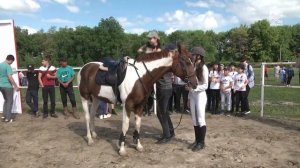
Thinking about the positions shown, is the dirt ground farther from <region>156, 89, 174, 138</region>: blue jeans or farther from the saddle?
the saddle

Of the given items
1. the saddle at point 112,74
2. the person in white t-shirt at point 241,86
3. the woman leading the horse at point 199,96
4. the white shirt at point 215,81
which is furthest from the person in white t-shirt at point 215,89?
the saddle at point 112,74

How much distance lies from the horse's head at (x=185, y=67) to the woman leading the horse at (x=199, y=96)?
212 mm

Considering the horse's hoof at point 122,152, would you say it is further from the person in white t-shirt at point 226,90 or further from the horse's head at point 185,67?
the person in white t-shirt at point 226,90

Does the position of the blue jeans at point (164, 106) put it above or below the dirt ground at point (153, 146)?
above

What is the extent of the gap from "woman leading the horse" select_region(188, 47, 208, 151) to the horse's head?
0.21 metres

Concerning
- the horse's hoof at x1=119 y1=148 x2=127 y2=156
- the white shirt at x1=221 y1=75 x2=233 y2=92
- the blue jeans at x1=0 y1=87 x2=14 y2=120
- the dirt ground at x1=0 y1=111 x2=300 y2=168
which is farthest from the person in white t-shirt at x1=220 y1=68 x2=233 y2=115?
the blue jeans at x1=0 y1=87 x2=14 y2=120

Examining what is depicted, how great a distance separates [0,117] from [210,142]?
21.6 ft

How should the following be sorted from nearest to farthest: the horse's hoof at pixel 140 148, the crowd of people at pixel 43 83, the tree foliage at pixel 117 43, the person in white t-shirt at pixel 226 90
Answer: the horse's hoof at pixel 140 148 → the crowd of people at pixel 43 83 → the person in white t-shirt at pixel 226 90 → the tree foliage at pixel 117 43

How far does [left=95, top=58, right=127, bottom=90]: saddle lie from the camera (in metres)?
5.93

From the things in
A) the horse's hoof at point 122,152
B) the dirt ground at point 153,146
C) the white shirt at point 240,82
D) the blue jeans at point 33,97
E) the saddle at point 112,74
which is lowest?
the dirt ground at point 153,146

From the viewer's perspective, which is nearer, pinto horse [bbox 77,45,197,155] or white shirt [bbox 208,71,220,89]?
pinto horse [bbox 77,45,197,155]

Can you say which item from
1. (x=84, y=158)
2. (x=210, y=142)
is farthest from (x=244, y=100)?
(x=84, y=158)

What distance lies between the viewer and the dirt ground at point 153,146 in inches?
215

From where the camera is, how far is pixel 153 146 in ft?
20.7
